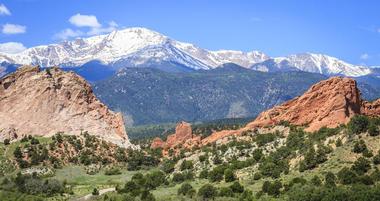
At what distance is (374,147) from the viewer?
401ft

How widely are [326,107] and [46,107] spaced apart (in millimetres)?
82430

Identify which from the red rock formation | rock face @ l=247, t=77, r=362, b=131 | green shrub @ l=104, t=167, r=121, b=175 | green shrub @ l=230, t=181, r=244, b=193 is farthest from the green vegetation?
the red rock formation

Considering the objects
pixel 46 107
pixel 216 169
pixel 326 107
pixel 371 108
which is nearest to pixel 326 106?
pixel 326 107

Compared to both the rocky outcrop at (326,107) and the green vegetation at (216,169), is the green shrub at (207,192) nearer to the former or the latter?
the green vegetation at (216,169)

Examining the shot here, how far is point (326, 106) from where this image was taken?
545 ft

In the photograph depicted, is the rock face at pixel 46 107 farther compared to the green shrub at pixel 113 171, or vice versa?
the rock face at pixel 46 107

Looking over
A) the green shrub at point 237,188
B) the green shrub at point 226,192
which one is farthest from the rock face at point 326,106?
the green shrub at point 226,192

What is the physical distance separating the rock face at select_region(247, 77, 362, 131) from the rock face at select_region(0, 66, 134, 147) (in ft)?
171

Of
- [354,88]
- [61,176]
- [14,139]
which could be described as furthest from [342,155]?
[14,139]

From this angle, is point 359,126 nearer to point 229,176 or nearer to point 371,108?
point 229,176

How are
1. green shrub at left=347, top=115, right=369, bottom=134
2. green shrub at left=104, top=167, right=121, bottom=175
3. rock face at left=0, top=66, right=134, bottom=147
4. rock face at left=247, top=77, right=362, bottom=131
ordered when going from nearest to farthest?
green shrub at left=347, top=115, right=369, bottom=134 → rock face at left=247, top=77, right=362, bottom=131 → green shrub at left=104, top=167, right=121, bottom=175 → rock face at left=0, top=66, right=134, bottom=147

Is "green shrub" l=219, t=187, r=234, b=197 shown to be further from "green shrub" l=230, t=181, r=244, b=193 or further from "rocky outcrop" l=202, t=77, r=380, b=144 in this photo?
"rocky outcrop" l=202, t=77, r=380, b=144

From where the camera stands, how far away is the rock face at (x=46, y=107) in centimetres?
18900

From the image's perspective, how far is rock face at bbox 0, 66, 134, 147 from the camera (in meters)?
189
